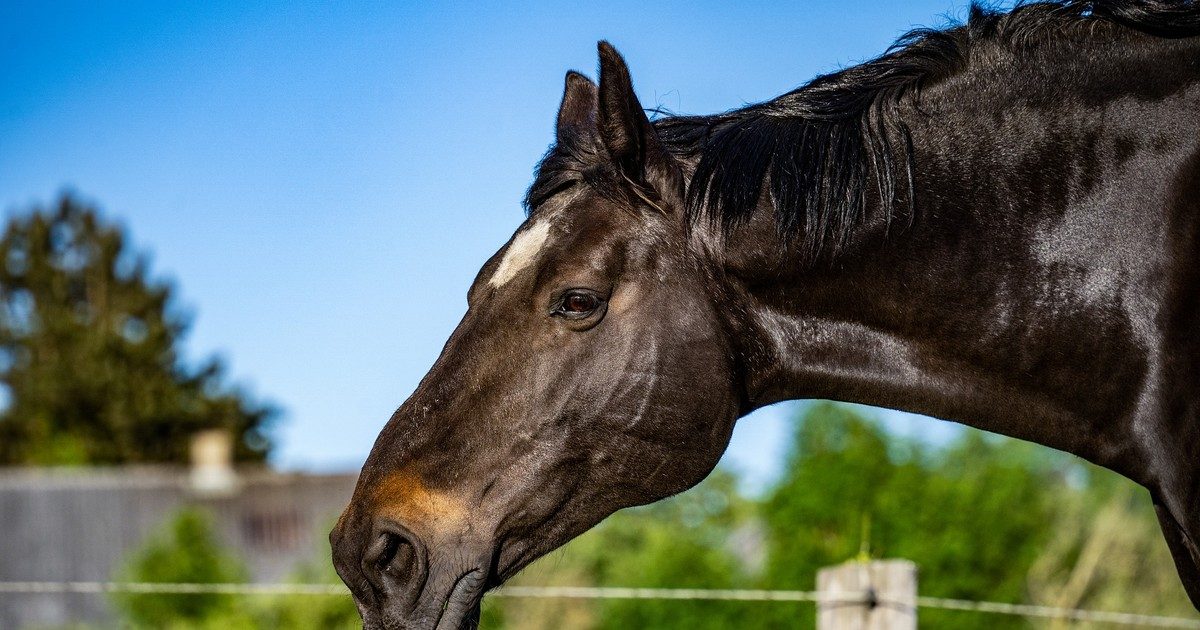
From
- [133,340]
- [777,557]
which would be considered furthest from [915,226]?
[133,340]

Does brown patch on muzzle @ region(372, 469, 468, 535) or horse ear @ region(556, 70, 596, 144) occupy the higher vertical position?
horse ear @ region(556, 70, 596, 144)

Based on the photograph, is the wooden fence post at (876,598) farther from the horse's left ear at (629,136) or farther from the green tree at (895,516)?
the green tree at (895,516)

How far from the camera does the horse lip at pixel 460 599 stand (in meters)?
2.14

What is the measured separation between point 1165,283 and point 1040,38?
0.55 metres

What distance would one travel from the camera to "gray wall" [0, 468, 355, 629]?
25391 mm

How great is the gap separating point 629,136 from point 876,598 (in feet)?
6.15

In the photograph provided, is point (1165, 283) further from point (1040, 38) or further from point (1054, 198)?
point (1040, 38)

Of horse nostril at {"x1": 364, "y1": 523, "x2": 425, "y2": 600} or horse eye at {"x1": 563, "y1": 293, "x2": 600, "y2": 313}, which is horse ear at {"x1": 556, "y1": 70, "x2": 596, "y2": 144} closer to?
horse eye at {"x1": 563, "y1": 293, "x2": 600, "y2": 313}

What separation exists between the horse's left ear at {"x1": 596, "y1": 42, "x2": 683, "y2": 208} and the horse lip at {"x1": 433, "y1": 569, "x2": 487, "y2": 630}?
854 millimetres

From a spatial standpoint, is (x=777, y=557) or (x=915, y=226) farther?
(x=777, y=557)

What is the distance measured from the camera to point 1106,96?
210 centimetres

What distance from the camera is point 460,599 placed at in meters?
2.14

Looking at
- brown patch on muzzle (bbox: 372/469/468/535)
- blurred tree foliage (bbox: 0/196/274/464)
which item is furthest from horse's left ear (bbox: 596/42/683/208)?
blurred tree foliage (bbox: 0/196/274/464)

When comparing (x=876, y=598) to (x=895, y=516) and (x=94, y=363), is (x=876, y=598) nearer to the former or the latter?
(x=895, y=516)
